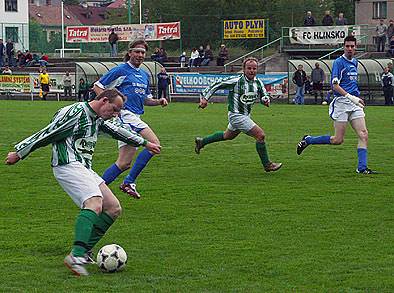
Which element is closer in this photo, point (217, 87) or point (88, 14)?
point (217, 87)

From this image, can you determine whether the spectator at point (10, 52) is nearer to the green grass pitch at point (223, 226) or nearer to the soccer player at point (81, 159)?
the green grass pitch at point (223, 226)

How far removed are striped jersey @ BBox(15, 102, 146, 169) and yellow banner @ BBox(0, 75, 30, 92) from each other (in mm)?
41184

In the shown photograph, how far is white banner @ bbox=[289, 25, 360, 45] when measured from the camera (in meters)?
50.8

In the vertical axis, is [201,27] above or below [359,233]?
above

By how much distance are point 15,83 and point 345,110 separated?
3670 centimetres

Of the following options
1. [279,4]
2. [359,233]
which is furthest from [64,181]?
[279,4]

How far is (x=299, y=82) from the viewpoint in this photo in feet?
133

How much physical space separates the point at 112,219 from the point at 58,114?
3.44 feet

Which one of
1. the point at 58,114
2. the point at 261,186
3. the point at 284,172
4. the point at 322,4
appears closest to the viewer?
the point at 58,114

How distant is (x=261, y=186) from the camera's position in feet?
45.3

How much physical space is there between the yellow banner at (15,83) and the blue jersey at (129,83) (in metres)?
36.8

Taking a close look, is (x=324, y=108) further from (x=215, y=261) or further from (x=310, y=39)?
(x=215, y=261)

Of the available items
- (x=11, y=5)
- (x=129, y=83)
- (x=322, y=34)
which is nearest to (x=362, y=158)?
(x=129, y=83)

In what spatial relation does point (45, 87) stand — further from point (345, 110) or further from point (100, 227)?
point (100, 227)
